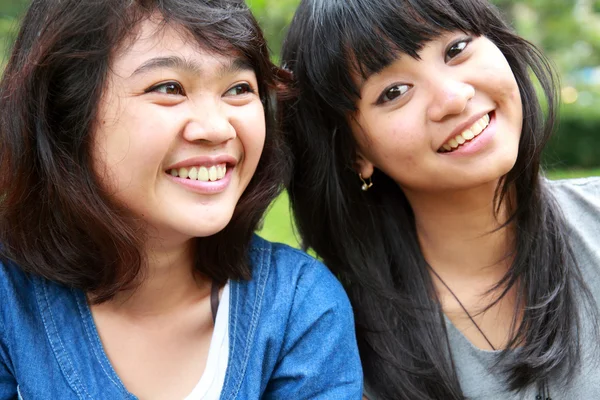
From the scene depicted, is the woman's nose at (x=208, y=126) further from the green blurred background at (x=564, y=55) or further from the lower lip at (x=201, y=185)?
the green blurred background at (x=564, y=55)

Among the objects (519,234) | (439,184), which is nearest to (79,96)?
(439,184)

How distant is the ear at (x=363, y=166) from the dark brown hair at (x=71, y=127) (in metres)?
0.53

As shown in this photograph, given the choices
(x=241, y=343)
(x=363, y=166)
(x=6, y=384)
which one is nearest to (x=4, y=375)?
(x=6, y=384)

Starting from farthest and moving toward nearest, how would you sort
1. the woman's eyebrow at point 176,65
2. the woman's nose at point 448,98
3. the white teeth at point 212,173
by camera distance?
the woman's nose at point 448,98, the white teeth at point 212,173, the woman's eyebrow at point 176,65

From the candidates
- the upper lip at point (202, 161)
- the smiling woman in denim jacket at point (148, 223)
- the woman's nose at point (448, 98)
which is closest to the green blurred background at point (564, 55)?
the smiling woman in denim jacket at point (148, 223)

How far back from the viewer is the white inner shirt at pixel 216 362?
6.95 feet

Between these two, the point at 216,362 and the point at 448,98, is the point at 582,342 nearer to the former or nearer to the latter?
the point at 448,98

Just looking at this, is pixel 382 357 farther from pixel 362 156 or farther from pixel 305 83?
pixel 305 83

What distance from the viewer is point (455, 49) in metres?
2.31

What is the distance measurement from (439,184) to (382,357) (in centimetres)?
62

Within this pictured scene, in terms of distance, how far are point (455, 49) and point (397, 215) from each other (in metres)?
0.69

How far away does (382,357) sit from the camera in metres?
2.47

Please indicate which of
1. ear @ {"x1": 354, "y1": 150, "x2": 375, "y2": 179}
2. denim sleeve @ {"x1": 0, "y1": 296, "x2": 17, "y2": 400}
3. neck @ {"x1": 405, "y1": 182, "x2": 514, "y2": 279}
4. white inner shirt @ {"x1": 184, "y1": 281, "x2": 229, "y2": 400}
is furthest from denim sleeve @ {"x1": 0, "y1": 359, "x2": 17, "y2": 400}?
neck @ {"x1": 405, "y1": 182, "x2": 514, "y2": 279}

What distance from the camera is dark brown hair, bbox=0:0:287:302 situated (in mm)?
1977
